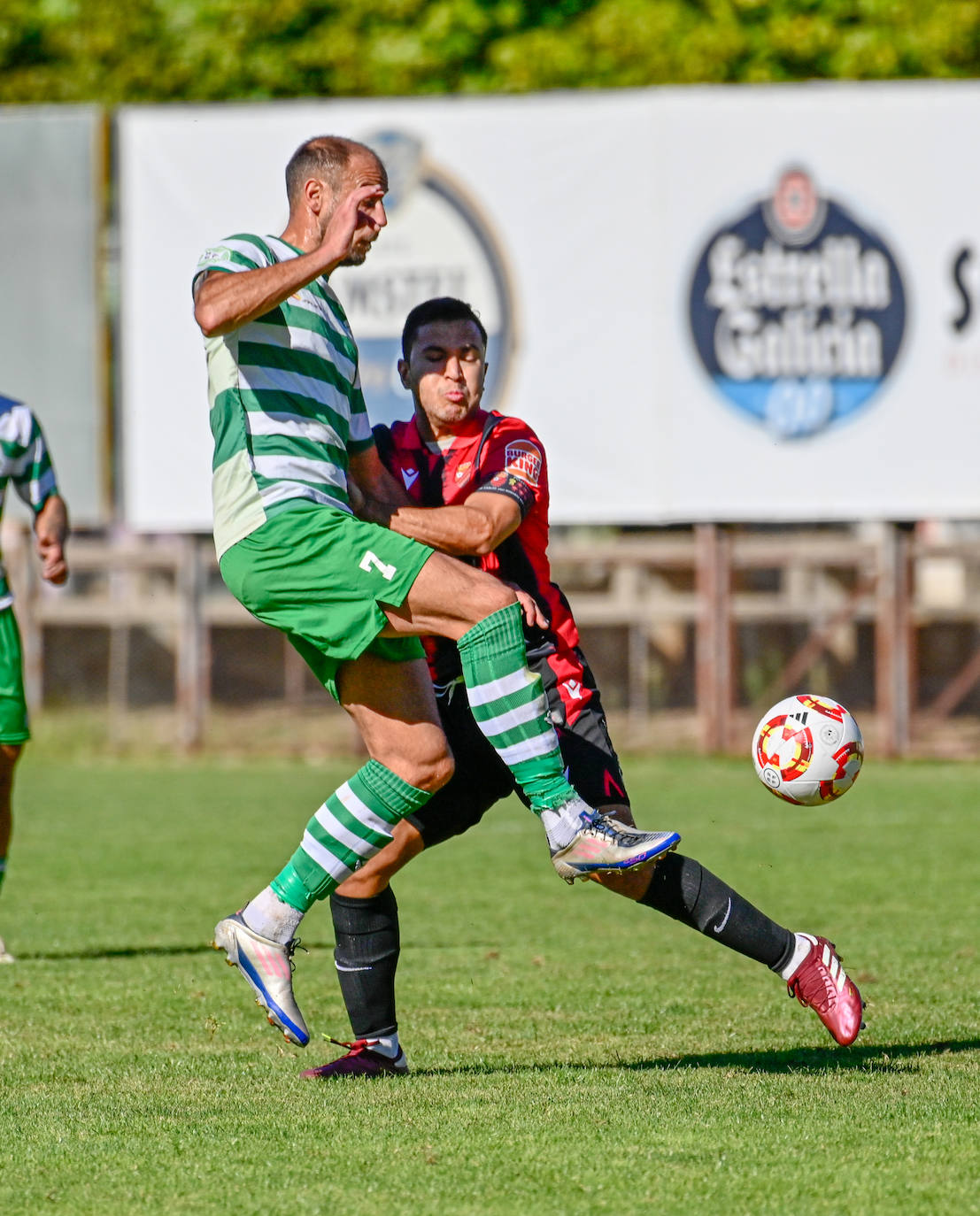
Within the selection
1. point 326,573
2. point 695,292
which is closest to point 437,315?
point 326,573

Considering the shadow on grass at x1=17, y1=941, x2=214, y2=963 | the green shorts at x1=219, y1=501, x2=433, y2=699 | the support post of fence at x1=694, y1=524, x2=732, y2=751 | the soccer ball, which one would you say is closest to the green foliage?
the support post of fence at x1=694, y1=524, x2=732, y2=751

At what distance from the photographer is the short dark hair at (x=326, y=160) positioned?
510 cm

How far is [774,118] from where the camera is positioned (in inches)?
717

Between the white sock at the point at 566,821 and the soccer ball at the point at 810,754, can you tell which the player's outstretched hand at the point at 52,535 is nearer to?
the soccer ball at the point at 810,754

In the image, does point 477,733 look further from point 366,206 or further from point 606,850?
point 366,206

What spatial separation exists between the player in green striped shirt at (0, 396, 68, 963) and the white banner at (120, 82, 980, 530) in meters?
10.3

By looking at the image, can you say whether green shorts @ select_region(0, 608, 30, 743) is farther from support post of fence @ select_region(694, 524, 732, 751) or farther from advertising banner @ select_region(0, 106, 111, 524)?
advertising banner @ select_region(0, 106, 111, 524)

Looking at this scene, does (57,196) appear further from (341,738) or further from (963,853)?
(963,853)

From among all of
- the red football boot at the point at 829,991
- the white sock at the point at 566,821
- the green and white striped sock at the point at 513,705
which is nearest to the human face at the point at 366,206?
the green and white striped sock at the point at 513,705

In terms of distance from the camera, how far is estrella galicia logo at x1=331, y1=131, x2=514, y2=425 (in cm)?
1847

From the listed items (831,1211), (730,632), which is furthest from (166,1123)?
(730,632)

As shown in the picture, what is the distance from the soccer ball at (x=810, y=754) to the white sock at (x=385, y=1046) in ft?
4.26

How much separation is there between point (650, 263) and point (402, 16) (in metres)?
6.63

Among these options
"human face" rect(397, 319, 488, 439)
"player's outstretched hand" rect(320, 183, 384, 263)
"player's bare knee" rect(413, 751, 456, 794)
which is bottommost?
"player's bare knee" rect(413, 751, 456, 794)
